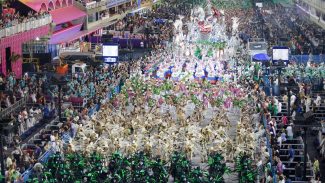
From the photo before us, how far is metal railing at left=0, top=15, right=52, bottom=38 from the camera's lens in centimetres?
5745


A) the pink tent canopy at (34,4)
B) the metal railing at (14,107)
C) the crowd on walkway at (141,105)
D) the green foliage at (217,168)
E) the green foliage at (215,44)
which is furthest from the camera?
the green foliage at (215,44)

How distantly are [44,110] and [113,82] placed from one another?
1072 cm

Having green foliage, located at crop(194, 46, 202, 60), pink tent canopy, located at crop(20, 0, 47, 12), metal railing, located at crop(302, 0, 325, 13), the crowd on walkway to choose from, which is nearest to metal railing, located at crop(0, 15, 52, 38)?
pink tent canopy, located at crop(20, 0, 47, 12)

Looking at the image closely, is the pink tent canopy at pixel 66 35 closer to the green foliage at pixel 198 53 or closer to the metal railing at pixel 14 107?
the green foliage at pixel 198 53

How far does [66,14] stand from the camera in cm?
8131

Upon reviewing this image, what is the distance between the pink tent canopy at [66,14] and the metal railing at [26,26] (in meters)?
5.58

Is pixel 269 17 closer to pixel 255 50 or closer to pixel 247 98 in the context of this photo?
pixel 255 50

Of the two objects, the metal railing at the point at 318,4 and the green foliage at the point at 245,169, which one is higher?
the metal railing at the point at 318,4

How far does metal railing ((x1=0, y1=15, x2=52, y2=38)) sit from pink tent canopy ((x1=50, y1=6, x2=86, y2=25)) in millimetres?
5577

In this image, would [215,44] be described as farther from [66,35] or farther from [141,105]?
[141,105]

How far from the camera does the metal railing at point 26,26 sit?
57450mm

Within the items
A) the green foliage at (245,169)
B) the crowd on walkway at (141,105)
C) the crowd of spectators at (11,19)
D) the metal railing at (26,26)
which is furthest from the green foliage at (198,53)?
the green foliage at (245,169)

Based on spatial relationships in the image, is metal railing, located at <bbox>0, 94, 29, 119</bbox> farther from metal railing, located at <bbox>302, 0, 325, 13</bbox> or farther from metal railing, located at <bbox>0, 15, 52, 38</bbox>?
metal railing, located at <bbox>302, 0, 325, 13</bbox>

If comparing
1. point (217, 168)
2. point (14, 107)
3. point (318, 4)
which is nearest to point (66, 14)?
point (318, 4)
